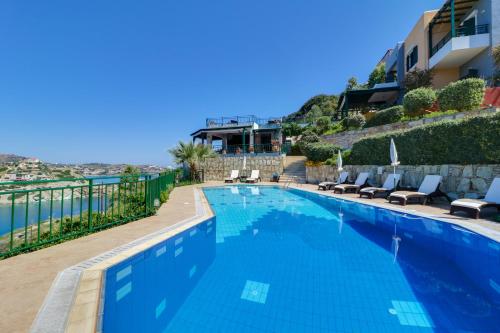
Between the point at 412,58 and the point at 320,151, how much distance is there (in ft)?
40.7

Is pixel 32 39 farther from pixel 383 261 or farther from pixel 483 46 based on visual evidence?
pixel 483 46

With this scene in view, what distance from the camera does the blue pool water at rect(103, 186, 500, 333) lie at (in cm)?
279

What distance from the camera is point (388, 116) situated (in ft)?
53.6

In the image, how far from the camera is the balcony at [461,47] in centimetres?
1519

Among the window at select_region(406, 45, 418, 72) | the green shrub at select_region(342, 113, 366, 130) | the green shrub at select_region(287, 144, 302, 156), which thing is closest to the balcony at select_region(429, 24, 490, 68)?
the window at select_region(406, 45, 418, 72)

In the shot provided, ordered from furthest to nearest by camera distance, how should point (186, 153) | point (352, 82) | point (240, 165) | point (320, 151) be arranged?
point (352, 82) < point (240, 165) < point (186, 153) < point (320, 151)

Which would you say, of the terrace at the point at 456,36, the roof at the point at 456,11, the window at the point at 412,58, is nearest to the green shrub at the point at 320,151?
the terrace at the point at 456,36

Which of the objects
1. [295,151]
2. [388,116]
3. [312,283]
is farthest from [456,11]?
[312,283]

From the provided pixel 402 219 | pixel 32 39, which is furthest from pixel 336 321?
pixel 32 39

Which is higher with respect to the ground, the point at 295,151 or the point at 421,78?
the point at 421,78

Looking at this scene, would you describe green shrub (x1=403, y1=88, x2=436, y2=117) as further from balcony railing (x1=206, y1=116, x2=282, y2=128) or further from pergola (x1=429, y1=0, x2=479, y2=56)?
balcony railing (x1=206, y1=116, x2=282, y2=128)

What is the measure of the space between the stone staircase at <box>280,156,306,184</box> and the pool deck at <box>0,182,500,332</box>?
44.0 ft

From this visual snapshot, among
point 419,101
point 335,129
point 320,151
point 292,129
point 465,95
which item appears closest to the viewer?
point 465,95

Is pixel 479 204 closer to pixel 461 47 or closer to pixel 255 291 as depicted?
pixel 255 291
